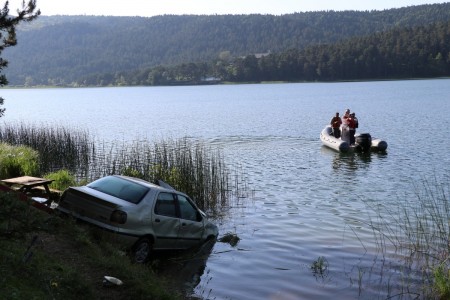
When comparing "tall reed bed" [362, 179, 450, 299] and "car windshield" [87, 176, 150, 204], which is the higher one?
"car windshield" [87, 176, 150, 204]

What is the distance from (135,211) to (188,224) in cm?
212

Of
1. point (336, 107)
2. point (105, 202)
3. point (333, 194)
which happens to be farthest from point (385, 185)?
point (336, 107)

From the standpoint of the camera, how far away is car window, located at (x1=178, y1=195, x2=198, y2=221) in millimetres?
12875

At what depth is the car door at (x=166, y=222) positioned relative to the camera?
1187 cm

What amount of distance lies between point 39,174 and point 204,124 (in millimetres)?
34786

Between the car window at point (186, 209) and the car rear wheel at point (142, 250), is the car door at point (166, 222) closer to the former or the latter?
the car rear wheel at point (142, 250)

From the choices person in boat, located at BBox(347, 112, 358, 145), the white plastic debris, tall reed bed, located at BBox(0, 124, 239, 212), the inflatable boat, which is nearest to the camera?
the white plastic debris

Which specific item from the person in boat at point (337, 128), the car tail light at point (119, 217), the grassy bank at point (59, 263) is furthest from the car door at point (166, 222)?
the person in boat at point (337, 128)

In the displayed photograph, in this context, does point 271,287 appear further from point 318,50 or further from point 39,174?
point 318,50

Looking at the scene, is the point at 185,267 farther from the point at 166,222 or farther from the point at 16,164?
the point at 16,164

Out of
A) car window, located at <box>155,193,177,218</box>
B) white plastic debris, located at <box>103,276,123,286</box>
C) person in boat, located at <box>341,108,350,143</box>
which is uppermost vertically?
car window, located at <box>155,193,177,218</box>

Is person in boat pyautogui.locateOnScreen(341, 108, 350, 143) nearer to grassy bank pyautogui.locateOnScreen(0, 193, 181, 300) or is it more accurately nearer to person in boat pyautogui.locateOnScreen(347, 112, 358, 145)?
person in boat pyautogui.locateOnScreen(347, 112, 358, 145)

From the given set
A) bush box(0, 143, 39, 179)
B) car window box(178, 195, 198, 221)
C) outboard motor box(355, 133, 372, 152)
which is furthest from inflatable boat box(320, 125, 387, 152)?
car window box(178, 195, 198, 221)

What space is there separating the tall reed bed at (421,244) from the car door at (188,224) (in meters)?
4.45
